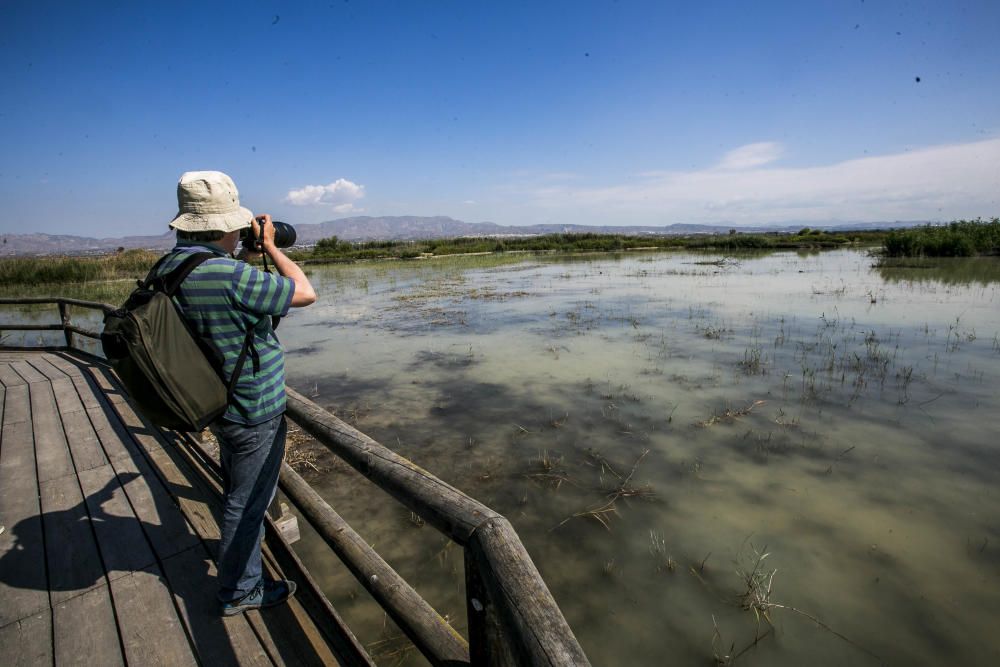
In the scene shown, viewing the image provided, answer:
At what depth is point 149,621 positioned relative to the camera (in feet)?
7.37

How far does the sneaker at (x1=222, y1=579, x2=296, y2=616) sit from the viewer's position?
2.23 m

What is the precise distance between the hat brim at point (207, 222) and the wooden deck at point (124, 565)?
1.78m

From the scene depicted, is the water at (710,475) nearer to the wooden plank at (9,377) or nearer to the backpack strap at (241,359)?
the backpack strap at (241,359)

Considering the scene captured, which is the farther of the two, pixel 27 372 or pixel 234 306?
pixel 27 372

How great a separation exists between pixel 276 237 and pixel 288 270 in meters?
0.29

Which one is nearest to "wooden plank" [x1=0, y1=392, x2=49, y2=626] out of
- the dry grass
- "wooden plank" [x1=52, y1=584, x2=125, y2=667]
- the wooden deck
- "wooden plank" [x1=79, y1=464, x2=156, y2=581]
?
the wooden deck

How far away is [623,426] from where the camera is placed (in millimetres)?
5742

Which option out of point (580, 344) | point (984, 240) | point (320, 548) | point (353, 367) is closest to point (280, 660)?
point (320, 548)

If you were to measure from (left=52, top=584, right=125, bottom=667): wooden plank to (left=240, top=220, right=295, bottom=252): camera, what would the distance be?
77.8 inches

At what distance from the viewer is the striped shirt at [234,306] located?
1749mm

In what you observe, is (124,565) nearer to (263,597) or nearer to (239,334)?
(263,597)

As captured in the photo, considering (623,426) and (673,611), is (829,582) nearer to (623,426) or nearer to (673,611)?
(673,611)

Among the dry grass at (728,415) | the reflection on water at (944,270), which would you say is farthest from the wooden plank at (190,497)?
the reflection on water at (944,270)

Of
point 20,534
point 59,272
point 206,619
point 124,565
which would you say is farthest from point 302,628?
point 59,272
